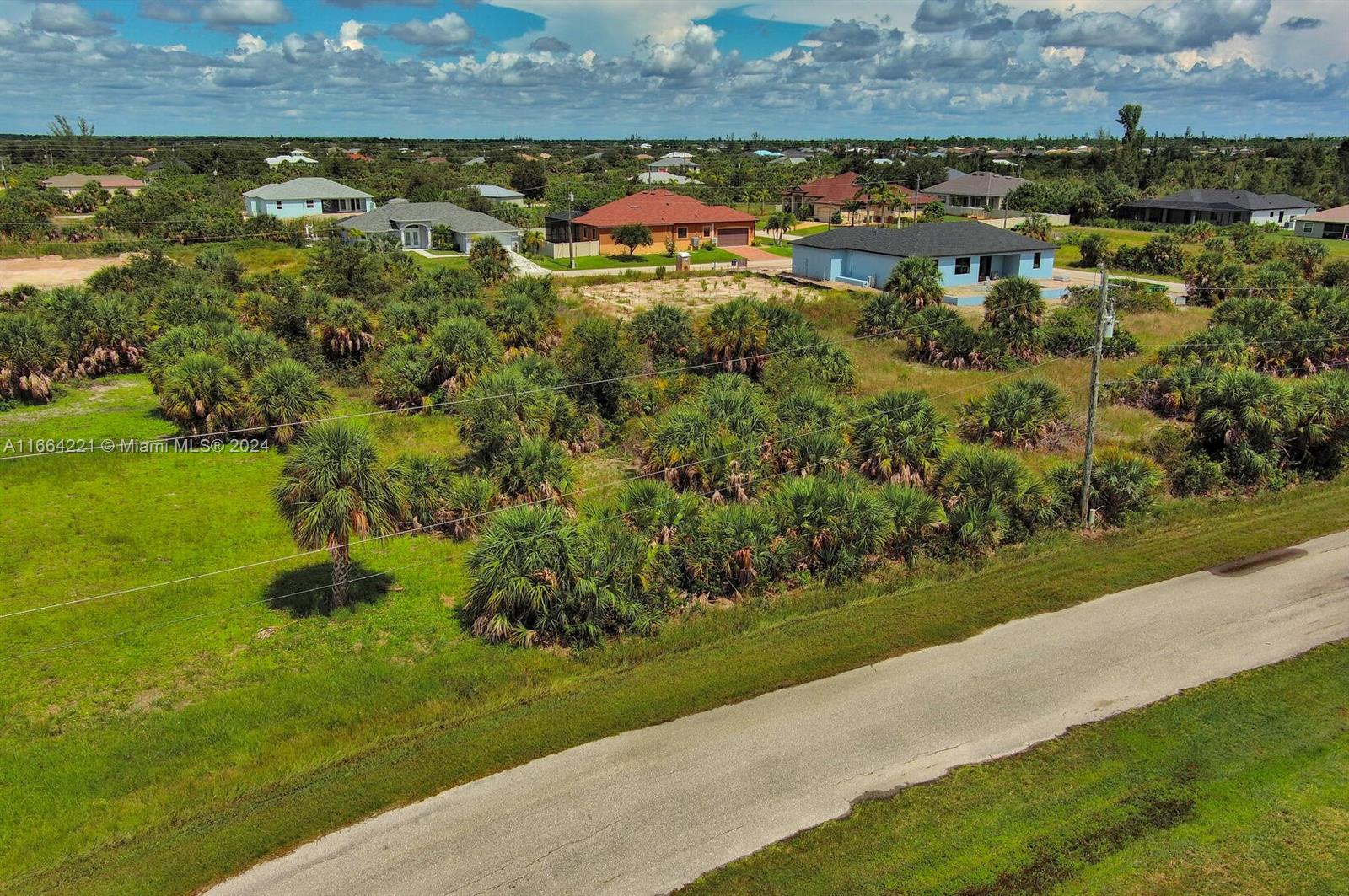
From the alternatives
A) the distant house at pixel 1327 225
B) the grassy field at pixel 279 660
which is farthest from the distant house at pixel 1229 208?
the grassy field at pixel 279 660

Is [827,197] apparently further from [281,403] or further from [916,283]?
[281,403]

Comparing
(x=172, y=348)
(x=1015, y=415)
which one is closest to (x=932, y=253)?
(x=1015, y=415)

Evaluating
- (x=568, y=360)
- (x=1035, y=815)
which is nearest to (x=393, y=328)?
(x=568, y=360)

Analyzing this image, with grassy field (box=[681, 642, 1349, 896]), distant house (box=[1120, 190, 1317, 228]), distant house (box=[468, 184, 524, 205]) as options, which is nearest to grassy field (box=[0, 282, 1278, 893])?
grassy field (box=[681, 642, 1349, 896])

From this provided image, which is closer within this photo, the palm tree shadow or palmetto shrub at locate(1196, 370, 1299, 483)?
the palm tree shadow

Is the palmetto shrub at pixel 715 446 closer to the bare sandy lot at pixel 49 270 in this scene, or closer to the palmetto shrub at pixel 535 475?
the palmetto shrub at pixel 535 475

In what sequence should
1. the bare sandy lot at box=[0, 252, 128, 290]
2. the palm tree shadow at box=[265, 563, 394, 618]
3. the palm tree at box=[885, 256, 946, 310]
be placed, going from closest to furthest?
the palm tree shadow at box=[265, 563, 394, 618]
the palm tree at box=[885, 256, 946, 310]
the bare sandy lot at box=[0, 252, 128, 290]

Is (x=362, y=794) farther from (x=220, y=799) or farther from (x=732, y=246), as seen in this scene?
(x=732, y=246)

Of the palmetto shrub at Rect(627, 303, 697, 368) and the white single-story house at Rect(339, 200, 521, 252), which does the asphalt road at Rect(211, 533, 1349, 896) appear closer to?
the palmetto shrub at Rect(627, 303, 697, 368)
